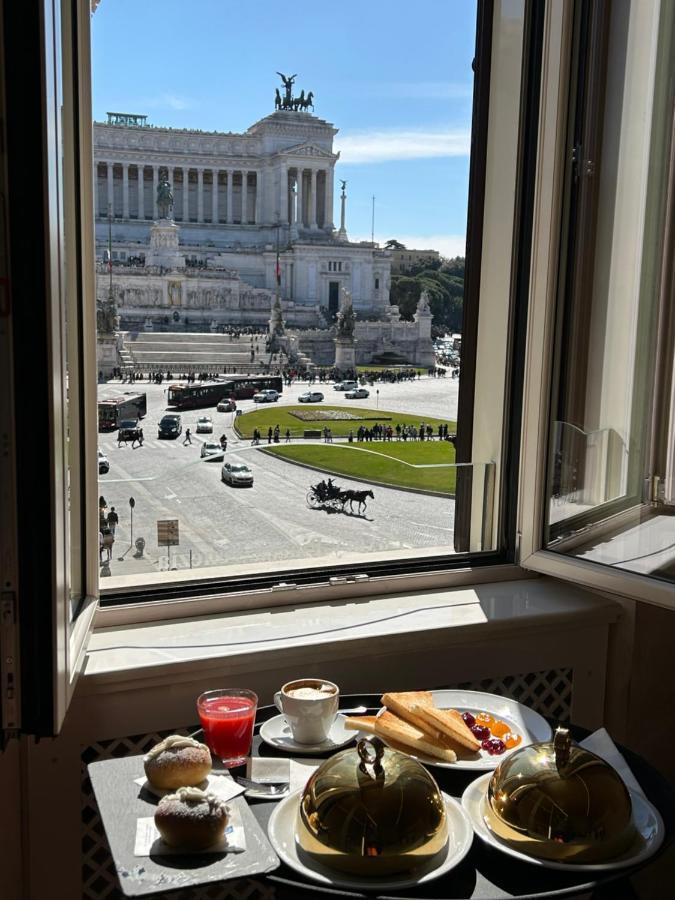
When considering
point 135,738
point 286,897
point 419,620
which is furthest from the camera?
point 419,620

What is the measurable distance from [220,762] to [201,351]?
0.99 metres

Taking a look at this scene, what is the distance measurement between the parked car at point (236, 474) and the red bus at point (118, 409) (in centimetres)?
20

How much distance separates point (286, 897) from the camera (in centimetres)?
100

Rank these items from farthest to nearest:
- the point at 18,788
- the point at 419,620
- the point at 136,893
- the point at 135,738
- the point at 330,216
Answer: the point at 330,216 < the point at 419,620 < the point at 135,738 < the point at 18,788 < the point at 136,893

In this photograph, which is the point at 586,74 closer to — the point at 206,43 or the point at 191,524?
the point at 206,43

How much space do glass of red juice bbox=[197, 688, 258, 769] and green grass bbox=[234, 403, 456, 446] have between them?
716 mm

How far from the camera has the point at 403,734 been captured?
1090 millimetres

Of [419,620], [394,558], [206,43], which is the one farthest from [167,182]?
[419,620]

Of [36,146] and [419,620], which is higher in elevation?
[36,146]

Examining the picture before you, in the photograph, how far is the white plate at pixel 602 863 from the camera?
33.8 inches

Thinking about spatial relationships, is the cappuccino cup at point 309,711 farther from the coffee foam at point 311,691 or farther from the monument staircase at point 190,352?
the monument staircase at point 190,352

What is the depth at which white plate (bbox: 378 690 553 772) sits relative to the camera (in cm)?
107

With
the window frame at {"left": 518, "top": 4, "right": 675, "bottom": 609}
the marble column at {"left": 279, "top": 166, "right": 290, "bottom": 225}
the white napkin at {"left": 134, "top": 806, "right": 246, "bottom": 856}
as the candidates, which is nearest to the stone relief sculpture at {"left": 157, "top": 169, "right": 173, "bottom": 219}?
the marble column at {"left": 279, "top": 166, "right": 290, "bottom": 225}

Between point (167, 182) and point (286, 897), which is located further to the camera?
point (167, 182)
